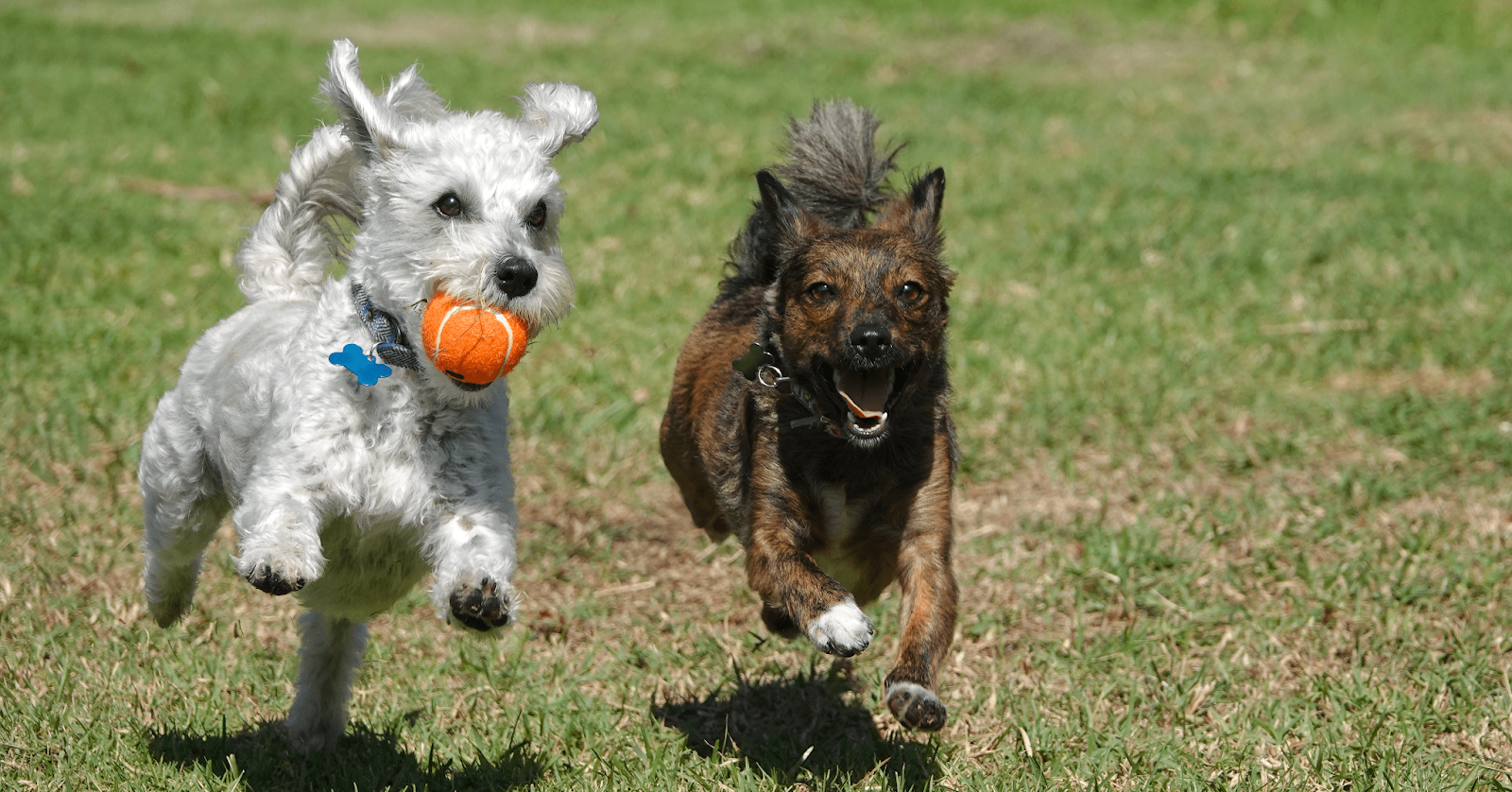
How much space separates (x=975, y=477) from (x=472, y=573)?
12.9 feet

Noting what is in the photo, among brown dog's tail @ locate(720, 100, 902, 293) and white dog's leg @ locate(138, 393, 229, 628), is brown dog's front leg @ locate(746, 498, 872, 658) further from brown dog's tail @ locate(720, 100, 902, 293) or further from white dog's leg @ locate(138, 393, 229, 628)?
white dog's leg @ locate(138, 393, 229, 628)

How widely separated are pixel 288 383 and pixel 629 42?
15.4 metres

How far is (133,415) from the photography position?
701cm

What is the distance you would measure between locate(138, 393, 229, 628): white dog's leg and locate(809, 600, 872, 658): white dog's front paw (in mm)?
2055

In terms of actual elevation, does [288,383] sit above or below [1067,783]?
above

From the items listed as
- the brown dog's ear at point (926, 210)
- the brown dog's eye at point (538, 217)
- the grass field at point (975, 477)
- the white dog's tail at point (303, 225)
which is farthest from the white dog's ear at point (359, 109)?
the brown dog's ear at point (926, 210)

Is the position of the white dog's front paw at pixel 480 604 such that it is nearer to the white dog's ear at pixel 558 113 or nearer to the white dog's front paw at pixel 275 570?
the white dog's front paw at pixel 275 570

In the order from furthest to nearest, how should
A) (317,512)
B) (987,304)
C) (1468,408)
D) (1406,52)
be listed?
(1406,52)
(987,304)
(1468,408)
(317,512)

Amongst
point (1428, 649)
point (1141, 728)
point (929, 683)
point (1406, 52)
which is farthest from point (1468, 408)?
point (1406, 52)

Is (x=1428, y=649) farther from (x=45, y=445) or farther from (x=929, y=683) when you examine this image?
(x=45, y=445)

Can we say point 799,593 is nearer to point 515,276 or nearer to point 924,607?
point 924,607

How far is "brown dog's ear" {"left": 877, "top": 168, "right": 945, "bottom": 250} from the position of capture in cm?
510

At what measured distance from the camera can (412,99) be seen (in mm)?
4105

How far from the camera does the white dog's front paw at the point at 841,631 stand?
13.2 feet
